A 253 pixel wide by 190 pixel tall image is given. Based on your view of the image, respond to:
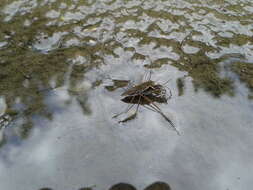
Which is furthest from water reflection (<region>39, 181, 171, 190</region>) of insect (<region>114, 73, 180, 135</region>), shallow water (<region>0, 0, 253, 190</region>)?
insect (<region>114, 73, 180, 135</region>)

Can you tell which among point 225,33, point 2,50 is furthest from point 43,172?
point 225,33

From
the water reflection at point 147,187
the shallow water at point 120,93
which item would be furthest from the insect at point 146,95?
the water reflection at point 147,187

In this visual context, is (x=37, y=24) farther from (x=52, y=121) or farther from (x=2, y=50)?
(x=52, y=121)

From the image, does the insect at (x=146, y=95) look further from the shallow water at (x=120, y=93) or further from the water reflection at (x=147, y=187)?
the water reflection at (x=147, y=187)

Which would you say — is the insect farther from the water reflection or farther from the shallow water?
the water reflection

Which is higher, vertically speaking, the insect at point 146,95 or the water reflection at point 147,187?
the insect at point 146,95

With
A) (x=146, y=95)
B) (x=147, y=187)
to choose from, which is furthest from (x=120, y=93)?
(x=147, y=187)

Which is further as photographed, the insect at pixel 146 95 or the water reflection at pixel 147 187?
the insect at pixel 146 95

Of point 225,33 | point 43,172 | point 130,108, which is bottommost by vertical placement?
point 43,172
